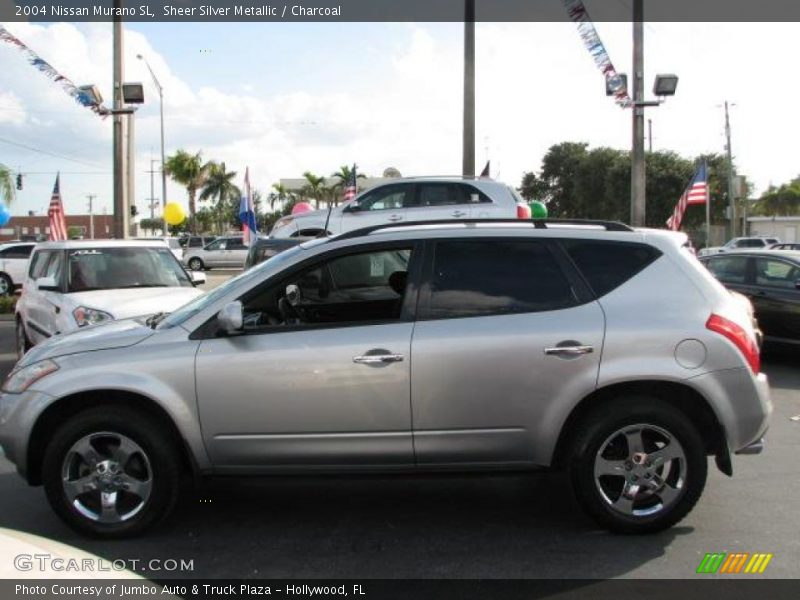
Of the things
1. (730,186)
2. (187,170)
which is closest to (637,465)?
(730,186)

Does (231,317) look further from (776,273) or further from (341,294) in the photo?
(776,273)

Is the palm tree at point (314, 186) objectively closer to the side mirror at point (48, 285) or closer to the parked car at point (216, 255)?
the parked car at point (216, 255)

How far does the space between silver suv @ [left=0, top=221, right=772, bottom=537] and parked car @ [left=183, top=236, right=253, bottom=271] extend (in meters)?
33.7

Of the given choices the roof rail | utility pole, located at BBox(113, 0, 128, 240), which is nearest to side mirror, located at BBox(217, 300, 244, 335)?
the roof rail

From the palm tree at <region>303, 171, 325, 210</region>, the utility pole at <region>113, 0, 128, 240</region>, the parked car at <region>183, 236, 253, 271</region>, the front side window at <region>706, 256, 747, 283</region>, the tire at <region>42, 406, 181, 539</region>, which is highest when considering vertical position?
the palm tree at <region>303, 171, 325, 210</region>

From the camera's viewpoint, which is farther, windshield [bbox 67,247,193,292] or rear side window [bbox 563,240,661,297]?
windshield [bbox 67,247,193,292]

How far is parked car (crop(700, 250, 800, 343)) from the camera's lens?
9.84 metres

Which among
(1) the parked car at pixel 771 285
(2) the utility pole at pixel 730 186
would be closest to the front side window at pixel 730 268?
(1) the parked car at pixel 771 285

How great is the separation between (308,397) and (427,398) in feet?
2.21

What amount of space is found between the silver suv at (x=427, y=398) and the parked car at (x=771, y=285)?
20.5ft

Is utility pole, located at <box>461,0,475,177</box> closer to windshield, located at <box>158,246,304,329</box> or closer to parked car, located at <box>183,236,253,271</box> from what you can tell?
windshield, located at <box>158,246,304,329</box>

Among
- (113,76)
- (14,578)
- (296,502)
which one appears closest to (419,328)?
(296,502)

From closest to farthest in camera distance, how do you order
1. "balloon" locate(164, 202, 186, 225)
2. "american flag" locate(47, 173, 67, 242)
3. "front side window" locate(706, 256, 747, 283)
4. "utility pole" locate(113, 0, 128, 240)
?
"front side window" locate(706, 256, 747, 283) < "utility pole" locate(113, 0, 128, 240) < "american flag" locate(47, 173, 67, 242) < "balloon" locate(164, 202, 186, 225)

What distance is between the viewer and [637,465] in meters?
4.29
